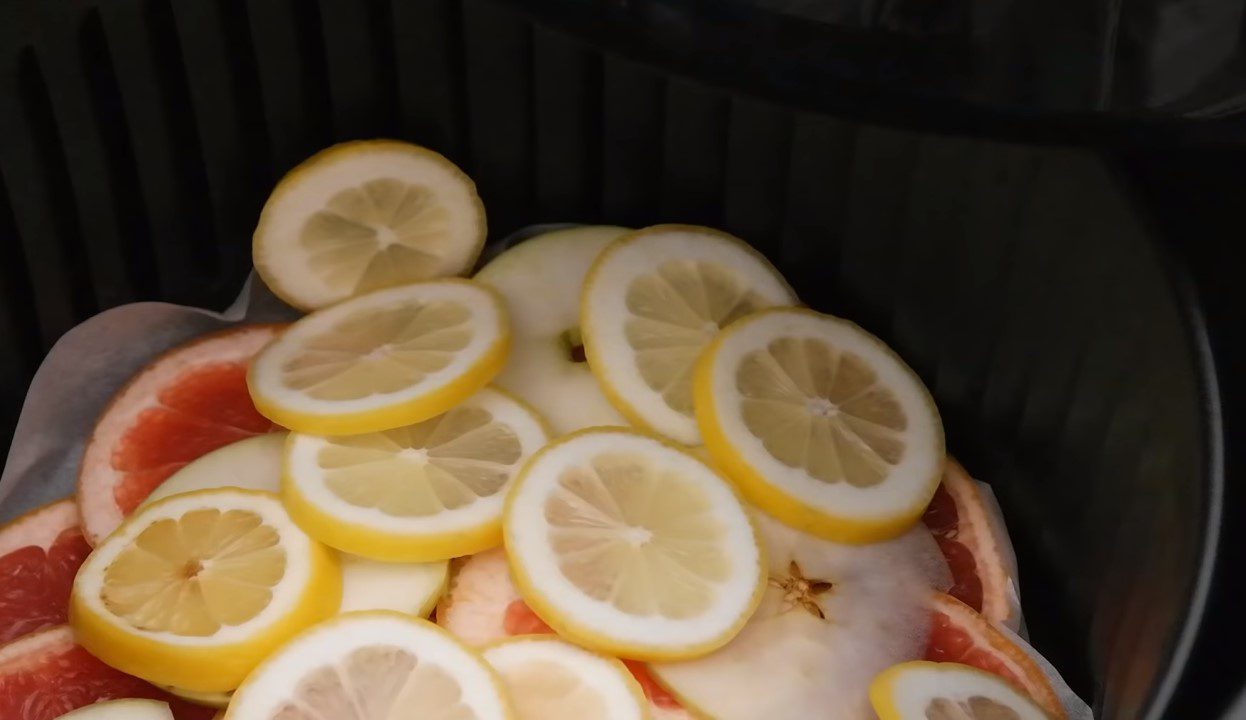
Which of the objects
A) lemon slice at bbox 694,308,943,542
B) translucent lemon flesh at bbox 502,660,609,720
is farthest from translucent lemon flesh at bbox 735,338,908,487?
translucent lemon flesh at bbox 502,660,609,720

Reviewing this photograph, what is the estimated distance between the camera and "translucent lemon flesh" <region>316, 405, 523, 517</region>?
83 cm

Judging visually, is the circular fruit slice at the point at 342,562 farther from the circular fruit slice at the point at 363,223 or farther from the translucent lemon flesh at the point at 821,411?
the translucent lemon flesh at the point at 821,411

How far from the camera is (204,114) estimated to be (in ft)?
3.07

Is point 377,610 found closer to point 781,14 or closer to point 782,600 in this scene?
point 782,600

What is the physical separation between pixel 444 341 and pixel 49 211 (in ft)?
1.03

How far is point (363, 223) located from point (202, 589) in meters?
0.34

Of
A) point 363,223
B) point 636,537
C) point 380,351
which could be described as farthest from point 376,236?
point 636,537

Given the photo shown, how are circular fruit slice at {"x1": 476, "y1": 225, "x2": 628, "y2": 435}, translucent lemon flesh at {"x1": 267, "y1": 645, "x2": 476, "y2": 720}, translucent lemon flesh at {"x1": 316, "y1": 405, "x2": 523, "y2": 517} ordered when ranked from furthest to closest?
circular fruit slice at {"x1": 476, "y1": 225, "x2": 628, "y2": 435}, translucent lemon flesh at {"x1": 316, "y1": 405, "x2": 523, "y2": 517}, translucent lemon flesh at {"x1": 267, "y1": 645, "x2": 476, "y2": 720}

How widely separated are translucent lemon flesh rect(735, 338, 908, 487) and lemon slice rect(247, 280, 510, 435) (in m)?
0.19

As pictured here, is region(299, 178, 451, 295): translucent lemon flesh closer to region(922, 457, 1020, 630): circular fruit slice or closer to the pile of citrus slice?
the pile of citrus slice

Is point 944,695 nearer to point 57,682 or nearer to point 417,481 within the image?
point 417,481

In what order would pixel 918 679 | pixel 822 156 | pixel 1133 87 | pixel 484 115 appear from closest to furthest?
pixel 1133 87, pixel 918 679, pixel 822 156, pixel 484 115

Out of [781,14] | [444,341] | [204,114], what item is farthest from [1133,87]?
[204,114]

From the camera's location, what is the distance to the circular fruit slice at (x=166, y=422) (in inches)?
35.9
